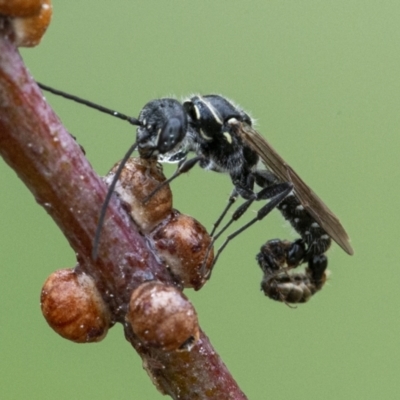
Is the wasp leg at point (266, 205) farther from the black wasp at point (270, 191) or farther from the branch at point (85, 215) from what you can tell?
the branch at point (85, 215)

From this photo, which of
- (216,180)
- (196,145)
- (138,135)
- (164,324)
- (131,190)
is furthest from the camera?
(216,180)

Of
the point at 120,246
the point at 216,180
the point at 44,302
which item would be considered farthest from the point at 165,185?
the point at 216,180

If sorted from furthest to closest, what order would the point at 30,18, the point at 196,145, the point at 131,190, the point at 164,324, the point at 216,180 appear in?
the point at 216,180, the point at 196,145, the point at 131,190, the point at 164,324, the point at 30,18

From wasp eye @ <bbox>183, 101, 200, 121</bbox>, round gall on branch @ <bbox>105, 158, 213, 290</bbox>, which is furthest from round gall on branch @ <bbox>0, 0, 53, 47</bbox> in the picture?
wasp eye @ <bbox>183, 101, 200, 121</bbox>

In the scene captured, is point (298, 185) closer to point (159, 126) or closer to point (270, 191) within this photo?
point (270, 191)

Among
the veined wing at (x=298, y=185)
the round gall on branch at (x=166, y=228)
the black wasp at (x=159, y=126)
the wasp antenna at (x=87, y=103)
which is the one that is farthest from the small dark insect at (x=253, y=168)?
the round gall on branch at (x=166, y=228)

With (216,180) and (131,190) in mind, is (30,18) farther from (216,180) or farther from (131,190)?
(216,180)
